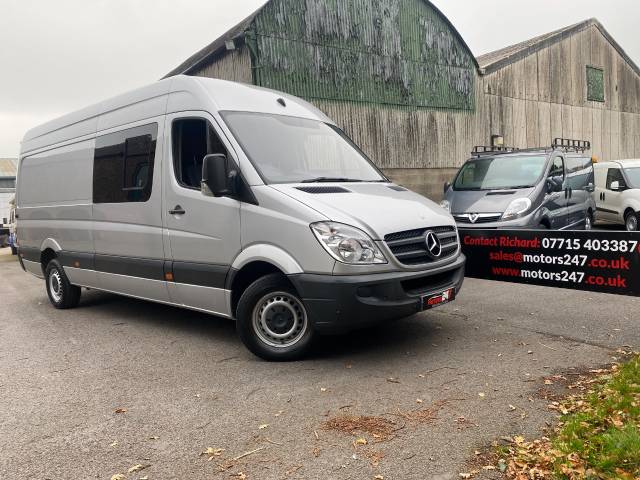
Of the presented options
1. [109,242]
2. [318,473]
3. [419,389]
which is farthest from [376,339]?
[109,242]

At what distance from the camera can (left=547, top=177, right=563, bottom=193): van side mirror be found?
9.44 meters

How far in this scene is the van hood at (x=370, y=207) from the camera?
464 centimetres

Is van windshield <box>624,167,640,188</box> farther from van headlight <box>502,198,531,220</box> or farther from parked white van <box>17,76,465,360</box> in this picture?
Answer: parked white van <box>17,76,465,360</box>

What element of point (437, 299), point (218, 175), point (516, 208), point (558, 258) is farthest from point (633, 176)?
point (218, 175)

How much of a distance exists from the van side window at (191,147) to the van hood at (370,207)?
98 centimetres

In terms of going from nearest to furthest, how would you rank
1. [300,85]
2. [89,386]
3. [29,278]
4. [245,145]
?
[89,386] → [245,145] → [29,278] → [300,85]

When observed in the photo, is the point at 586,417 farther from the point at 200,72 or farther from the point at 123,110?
the point at 200,72

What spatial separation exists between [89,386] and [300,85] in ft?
37.1

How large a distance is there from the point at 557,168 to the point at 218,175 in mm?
7102

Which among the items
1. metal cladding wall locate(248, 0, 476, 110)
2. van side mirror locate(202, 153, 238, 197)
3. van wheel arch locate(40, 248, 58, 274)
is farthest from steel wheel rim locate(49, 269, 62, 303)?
metal cladding wall locate(248, 0, 476, 110)

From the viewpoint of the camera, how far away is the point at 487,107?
20.4 meters

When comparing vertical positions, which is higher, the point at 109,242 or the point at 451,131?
the point at 451,131

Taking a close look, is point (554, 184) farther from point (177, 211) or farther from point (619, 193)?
point (177, 211)

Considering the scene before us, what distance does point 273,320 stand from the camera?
5066 mm
